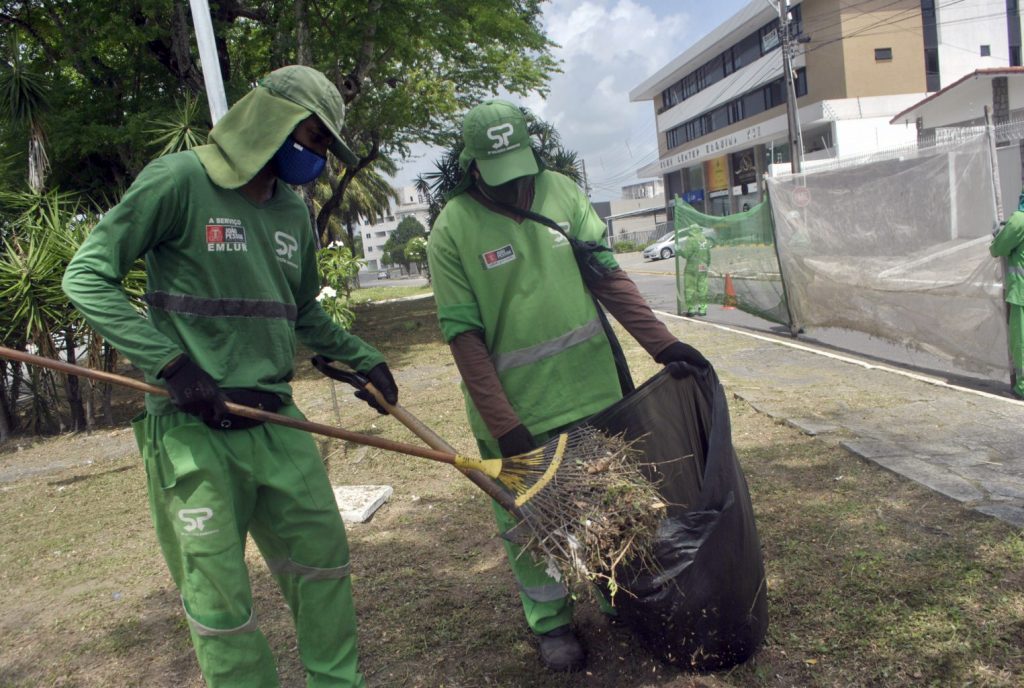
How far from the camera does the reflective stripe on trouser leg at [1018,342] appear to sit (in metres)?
5.42

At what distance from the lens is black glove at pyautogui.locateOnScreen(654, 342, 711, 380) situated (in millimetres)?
2572

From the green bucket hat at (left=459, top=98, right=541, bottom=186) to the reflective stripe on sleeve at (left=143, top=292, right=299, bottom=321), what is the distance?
823mm

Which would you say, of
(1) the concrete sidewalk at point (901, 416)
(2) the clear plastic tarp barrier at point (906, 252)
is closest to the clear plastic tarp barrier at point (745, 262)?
(2) the clear plastic tarp barrier at point (906, 252)

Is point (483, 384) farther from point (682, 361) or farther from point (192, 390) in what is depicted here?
point (192, 390)

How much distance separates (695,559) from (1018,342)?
441 cm

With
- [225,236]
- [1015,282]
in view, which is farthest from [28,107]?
[1015,282]

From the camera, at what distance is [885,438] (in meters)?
4.62

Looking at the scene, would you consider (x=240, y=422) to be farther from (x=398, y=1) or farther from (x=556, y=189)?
(x=398, y=1)

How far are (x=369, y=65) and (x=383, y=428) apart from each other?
7618 mm

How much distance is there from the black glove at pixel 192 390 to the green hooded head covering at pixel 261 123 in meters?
0.52

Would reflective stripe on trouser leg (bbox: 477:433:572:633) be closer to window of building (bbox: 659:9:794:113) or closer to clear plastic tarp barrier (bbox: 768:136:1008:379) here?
clear plastic tarp barrier (bbox: 768:136:1008:379)

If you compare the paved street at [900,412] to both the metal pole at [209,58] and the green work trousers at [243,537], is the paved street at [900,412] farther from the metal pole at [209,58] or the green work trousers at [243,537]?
the metal pole at [209,58]

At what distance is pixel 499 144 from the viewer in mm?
2529

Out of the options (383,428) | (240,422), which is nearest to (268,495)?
(240,422)
